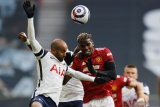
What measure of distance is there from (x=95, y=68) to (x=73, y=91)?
85 centimetres

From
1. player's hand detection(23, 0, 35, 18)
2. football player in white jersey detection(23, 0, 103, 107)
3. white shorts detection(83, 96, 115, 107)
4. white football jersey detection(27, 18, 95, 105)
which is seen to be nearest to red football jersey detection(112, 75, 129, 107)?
white shorts detection(83, 96, 115, 107)

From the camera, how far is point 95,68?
11.6 metres

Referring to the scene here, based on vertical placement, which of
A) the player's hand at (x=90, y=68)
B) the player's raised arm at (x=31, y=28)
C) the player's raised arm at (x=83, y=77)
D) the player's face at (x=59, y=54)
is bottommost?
the player's raised arm at (x=83, y=77)

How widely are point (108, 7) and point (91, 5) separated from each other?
59 centimetres

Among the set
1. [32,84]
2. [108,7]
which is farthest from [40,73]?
[108,7]

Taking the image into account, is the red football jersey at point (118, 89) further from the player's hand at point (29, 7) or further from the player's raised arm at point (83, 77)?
the player's hand at point (29, 7)

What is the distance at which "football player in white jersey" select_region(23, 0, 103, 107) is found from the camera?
10648mm

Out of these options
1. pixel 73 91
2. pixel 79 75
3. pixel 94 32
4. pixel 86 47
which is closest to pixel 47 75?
pixel 79 75

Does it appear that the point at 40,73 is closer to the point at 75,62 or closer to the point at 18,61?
the point at 75,62

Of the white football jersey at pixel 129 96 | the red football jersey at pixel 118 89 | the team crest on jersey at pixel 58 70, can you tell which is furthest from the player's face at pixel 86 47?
the white football jersey at pixel 129 96

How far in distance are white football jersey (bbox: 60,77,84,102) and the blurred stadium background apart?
9666 millimetres

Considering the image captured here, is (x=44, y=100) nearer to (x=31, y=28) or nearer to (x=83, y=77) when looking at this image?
(x=83, y=77)

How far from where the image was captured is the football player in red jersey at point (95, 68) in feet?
37.2

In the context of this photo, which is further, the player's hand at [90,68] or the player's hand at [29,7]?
the player's hand at [90,68]
